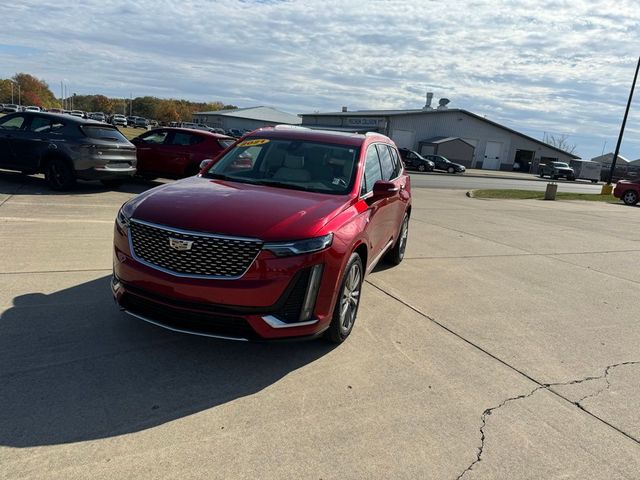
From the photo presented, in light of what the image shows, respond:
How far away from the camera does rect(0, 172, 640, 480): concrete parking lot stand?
2.70 metres

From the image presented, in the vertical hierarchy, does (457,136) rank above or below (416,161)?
above

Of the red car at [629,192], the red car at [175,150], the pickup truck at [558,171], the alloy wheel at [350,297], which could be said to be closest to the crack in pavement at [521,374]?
the alloy wheel at [350,297]

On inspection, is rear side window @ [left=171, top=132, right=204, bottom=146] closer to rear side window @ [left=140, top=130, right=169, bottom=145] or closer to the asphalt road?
rear side window @ [left=140, top=130, right=169, bottom=145]

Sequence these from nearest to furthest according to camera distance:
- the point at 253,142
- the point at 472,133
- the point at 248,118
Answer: the point at 253,142
the point at 472,133
the point at 248,118

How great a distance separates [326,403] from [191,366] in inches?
40.9

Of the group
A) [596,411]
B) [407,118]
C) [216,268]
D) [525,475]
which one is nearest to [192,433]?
[216,268]

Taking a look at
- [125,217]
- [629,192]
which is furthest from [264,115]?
[125,217]

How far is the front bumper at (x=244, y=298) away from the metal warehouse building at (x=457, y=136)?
4830 centimetres

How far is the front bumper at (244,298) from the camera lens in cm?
331

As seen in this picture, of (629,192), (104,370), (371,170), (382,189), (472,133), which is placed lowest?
(104,370)

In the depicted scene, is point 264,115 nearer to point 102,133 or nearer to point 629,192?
point 629,192

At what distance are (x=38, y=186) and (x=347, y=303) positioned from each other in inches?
379

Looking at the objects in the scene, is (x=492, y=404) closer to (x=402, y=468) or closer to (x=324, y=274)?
(x=402, y=468)

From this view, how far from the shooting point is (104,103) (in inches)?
6014
